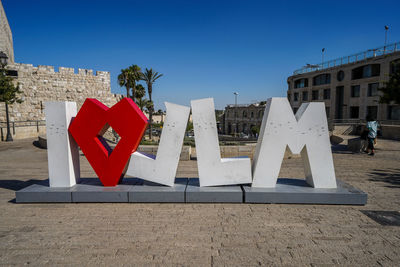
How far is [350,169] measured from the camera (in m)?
9.77

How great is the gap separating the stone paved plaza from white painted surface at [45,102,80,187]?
81 cm

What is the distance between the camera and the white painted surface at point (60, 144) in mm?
6105

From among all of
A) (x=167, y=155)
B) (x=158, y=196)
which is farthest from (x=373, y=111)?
(x=158, y=196)

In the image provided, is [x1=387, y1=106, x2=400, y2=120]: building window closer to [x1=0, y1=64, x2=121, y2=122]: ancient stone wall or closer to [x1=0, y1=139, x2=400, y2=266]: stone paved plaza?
[x1=0, y1=139, x2=400, y2=266]: stone paved plaza

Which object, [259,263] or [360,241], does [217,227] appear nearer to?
[259,263]

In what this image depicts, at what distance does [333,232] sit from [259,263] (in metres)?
1.91

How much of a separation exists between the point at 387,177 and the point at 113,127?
31.8 ft

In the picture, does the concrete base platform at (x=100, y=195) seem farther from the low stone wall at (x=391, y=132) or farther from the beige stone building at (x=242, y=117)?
the beige stone building at (x=242, y=117)

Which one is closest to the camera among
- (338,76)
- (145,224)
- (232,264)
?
(232,264)

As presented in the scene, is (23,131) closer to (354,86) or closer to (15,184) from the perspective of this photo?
(15,184)

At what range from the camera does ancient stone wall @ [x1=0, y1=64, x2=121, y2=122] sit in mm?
24125

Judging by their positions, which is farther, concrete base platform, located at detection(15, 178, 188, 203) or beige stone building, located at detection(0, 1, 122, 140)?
beige stone building, located at detection(0, 1, 122, 140)

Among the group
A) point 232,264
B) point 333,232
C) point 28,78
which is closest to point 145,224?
point 232,264

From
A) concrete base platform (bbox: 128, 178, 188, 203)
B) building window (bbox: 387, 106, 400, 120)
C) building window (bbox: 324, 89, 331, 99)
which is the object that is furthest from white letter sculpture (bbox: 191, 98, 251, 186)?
building window (bbox: 324, 89, 331, 99)
